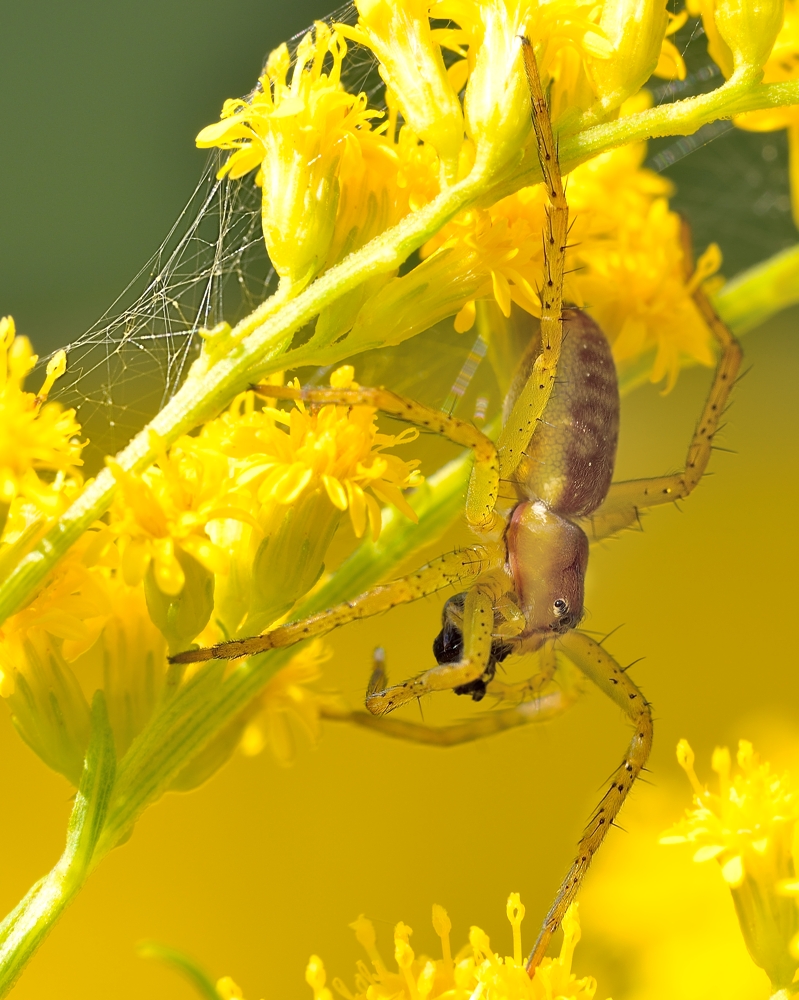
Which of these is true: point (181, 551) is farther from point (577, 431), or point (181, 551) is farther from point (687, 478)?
point (687, 478)

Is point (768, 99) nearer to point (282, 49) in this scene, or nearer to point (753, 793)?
point (282, 49)

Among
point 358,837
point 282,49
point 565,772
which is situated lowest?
point 565,772

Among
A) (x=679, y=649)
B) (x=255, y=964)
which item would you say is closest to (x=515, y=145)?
(x=255, y=964)

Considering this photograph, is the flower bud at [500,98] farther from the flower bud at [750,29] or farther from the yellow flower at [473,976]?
the yellow flower at [473,976]

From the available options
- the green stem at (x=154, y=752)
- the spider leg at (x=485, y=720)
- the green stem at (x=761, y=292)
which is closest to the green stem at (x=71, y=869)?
the green stem at (x=154, y=752)

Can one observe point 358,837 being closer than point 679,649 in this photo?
Yes

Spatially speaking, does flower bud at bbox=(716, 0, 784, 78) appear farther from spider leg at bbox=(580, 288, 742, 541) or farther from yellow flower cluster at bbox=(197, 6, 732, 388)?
spider leg at bbox=(580, 288, 742, 541)

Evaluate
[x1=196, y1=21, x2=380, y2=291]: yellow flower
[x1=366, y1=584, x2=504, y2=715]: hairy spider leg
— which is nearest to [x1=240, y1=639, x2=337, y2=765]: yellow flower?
[x1=366, y1=584, x2=504, y2=715]: hairy spider leg
